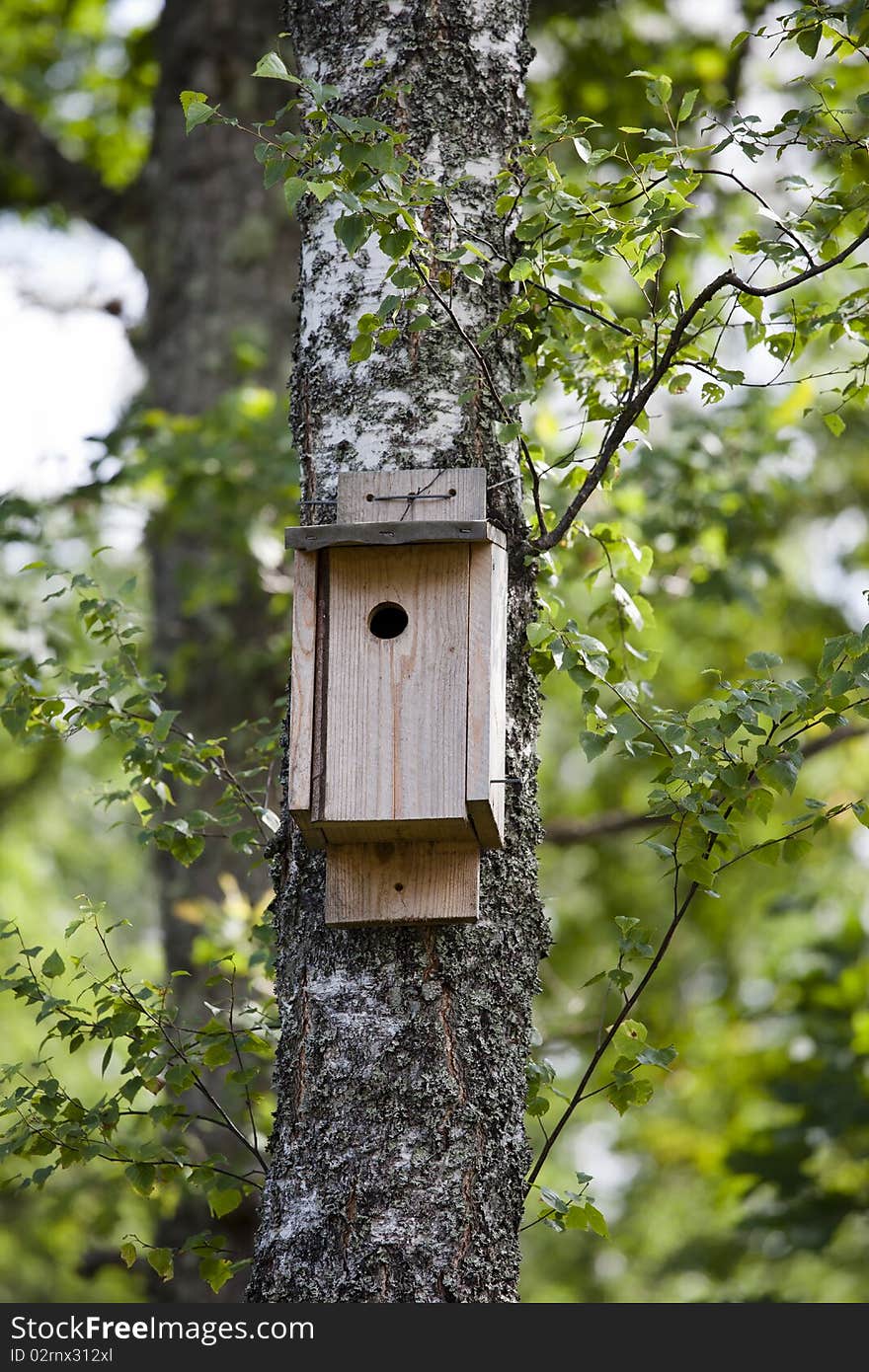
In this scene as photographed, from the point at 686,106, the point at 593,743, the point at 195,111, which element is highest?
the point at 686,106

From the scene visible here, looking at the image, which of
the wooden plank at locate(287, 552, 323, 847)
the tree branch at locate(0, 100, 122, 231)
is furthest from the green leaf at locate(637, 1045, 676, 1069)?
the tree branch at locate(0, 100, 122, 231)

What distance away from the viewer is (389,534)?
2176mm

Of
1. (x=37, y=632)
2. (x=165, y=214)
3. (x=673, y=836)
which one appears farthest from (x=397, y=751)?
(x=165, y=214)

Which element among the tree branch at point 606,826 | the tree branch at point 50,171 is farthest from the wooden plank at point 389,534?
the tree branch at point 50,171

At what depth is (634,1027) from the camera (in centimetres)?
233

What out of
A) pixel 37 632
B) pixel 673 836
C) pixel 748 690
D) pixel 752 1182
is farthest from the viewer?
pixel 752 1182

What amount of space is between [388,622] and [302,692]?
0.17 meters

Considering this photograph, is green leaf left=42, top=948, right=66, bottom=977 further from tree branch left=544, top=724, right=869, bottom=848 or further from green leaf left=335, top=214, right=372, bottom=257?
tree branch left=544, top=724, right=869, bottom=848

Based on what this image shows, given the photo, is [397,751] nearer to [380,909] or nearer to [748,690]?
[380,909]

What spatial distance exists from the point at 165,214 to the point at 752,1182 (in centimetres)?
416

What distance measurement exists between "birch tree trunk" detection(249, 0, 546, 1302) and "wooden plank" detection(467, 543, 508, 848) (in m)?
0.11

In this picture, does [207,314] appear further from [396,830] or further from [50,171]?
[396,830]

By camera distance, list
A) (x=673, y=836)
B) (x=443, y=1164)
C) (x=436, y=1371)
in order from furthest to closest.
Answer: (x=673, y=836), (x=443, y=1164), (x=436, y=1371)

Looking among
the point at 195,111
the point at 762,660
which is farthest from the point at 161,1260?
the point at 195,111
